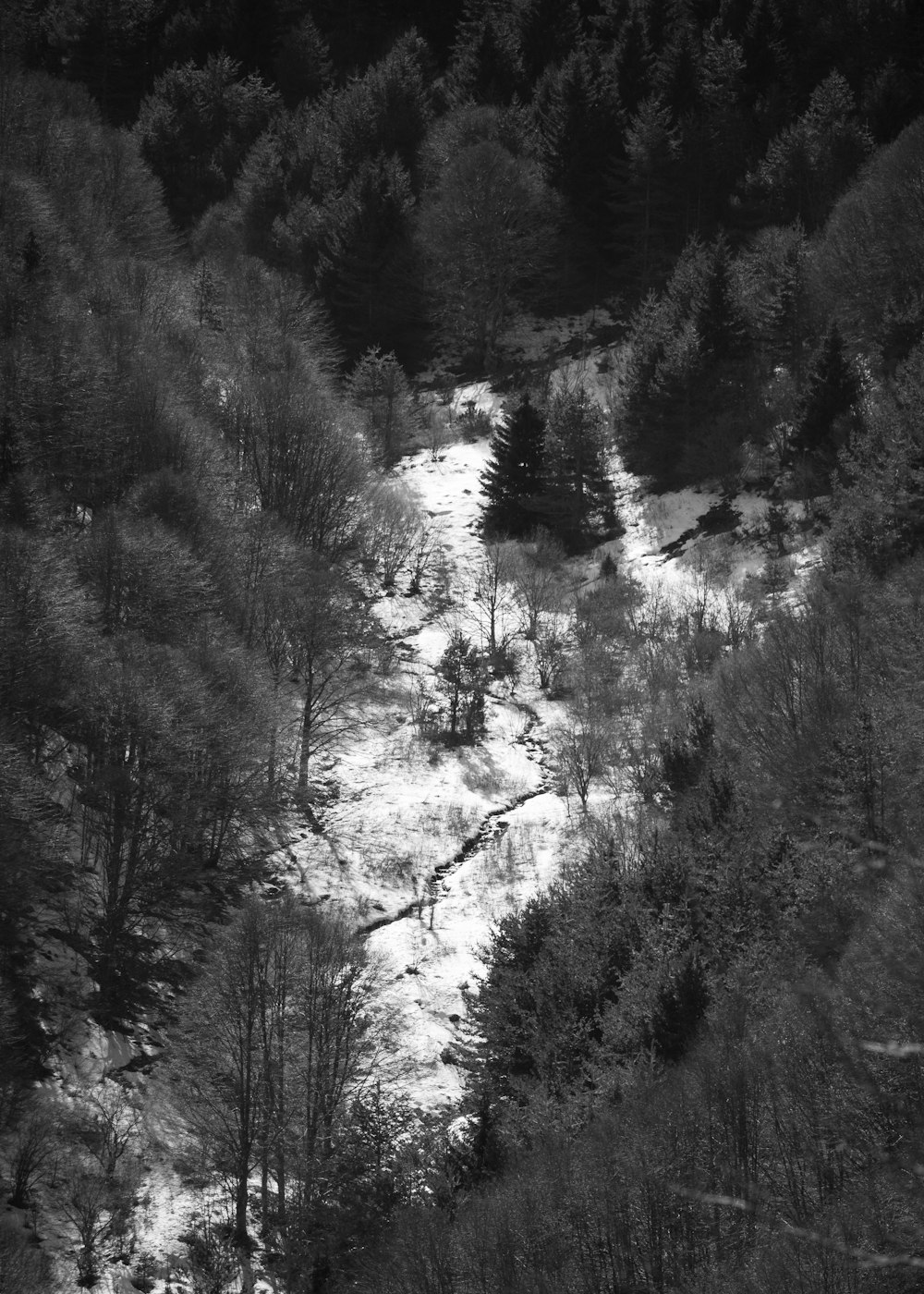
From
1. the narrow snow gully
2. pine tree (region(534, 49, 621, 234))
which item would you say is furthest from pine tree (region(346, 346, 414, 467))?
the narrow snow gully

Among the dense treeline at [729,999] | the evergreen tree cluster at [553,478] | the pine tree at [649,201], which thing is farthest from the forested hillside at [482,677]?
the pine tree at [649,201]

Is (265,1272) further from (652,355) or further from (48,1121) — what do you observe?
(652,355)

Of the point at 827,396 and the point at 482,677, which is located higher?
the point at 827,396

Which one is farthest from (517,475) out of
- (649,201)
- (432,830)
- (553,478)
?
(649,201)

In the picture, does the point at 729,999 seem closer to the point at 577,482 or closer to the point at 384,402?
the point at 577,482

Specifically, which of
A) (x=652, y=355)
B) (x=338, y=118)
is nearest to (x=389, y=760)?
(x=652, y=355)

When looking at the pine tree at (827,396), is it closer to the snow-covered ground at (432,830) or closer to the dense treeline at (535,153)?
the snow-covered ground at (432,830)

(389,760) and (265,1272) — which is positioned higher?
(389,760)
